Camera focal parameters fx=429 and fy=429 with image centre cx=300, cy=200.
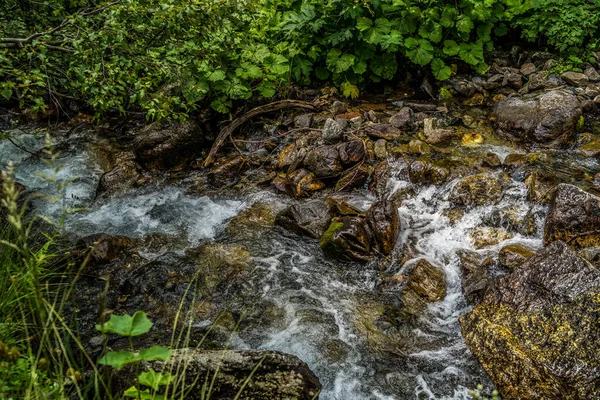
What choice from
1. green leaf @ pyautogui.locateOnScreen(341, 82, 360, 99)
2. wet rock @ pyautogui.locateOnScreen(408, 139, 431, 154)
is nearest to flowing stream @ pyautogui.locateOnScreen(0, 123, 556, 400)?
wet rock @ pyautogui.locateOnScreen(408, 139, 431, 154)

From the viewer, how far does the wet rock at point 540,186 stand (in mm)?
5547

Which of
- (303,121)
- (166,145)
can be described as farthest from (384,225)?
(166,145)

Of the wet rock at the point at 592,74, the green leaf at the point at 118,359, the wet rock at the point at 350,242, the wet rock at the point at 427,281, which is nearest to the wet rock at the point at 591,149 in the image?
the wet rock at the point at 592,74

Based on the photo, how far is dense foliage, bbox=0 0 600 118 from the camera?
5.10 m

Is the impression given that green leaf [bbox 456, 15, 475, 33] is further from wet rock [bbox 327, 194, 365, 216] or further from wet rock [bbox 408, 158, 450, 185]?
wet rock [bbox 327, 194, 365, 216]

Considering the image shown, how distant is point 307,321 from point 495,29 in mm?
7690

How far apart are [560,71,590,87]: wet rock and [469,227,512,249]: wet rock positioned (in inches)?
172

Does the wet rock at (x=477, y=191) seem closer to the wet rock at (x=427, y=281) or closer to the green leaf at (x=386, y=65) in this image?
the wet rock at (x=427, y=281)

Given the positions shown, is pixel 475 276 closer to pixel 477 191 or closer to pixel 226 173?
pixel 477 191

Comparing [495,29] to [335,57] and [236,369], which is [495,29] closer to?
[335,57]

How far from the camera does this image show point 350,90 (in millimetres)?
8469

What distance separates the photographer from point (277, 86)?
845 cm

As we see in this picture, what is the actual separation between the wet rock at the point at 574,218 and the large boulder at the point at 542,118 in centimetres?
211

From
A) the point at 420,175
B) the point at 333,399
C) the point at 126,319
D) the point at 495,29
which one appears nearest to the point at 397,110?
the point at 420,175
